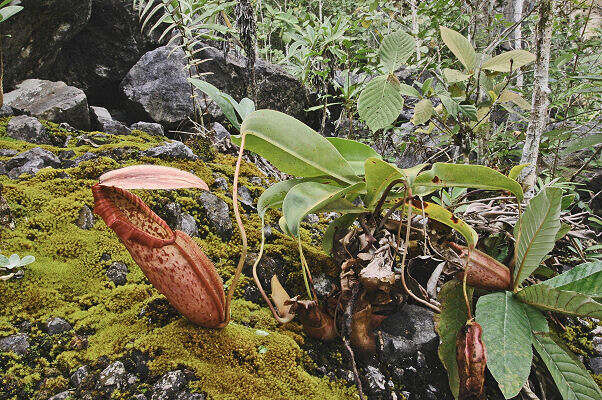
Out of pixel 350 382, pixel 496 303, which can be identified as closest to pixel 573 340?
pixel 496 303

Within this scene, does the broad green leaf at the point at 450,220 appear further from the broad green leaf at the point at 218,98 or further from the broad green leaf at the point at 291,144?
the broad green leaf at the point at 218,98

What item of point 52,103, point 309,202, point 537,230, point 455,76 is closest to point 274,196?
point 309,202

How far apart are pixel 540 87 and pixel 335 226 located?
A: 4.22 feet

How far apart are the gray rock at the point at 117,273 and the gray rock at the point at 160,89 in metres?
1.80

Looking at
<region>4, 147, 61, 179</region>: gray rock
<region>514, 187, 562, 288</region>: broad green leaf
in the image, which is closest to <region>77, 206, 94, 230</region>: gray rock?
<region>4, 147, 61, 179</region>: gray rock

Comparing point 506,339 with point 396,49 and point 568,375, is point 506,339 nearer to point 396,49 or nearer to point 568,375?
point 568,375

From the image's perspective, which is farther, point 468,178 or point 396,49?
point 396,49

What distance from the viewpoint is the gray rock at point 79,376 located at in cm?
70

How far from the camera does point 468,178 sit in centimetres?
87

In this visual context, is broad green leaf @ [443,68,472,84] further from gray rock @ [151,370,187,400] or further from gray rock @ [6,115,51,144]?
gray rock @ [6,115,51,144]

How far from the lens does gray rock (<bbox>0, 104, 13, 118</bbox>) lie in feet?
5.99

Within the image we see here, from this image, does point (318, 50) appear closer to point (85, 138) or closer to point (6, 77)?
point (85, 138)

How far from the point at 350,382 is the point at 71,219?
3.29 feet

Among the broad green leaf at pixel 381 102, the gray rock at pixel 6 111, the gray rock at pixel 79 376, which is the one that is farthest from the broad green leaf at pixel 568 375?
the gray rock at pixel 6 111
